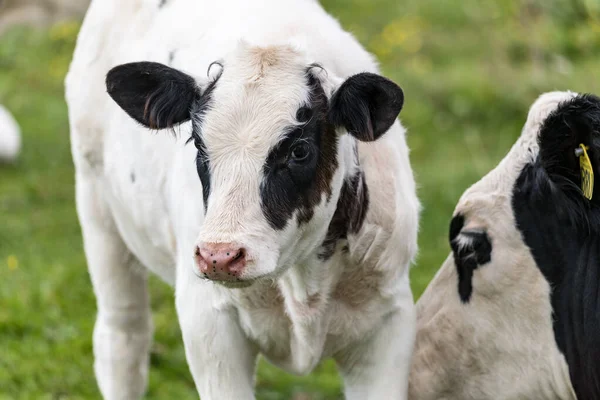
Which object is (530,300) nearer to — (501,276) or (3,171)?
(501,276)

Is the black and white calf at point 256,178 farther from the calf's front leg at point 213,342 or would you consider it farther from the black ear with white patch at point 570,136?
the black ear with white patch at point 570,136

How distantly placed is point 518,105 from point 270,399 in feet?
15.4

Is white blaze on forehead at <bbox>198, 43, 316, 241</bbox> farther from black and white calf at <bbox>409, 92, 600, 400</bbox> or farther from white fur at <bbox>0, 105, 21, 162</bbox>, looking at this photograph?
white fur at <bbox>0, 105, 21, 162</bbox>

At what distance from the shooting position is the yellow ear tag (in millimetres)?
4512

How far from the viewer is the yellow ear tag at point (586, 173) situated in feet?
14.8

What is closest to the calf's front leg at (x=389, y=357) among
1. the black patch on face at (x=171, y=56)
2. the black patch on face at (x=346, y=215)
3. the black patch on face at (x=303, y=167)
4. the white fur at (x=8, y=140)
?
the black patch on face at (x=346, y=215)

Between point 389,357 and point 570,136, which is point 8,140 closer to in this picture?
point 389,357

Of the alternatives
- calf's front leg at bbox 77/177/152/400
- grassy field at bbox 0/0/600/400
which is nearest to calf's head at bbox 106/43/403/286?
calf's front leg at bbox 77/177/152/400

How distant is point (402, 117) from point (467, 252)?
5.78m

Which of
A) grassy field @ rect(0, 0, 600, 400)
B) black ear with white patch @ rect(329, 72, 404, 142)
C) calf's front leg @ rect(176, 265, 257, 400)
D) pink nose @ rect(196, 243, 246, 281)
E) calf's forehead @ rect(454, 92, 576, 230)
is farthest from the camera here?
grassy field @ rect(0, 0, 600, 400)

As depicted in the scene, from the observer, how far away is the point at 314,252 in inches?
172

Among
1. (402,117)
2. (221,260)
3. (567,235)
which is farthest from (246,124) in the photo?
(402,117)

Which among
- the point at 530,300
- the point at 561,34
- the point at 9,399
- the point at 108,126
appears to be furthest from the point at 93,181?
the point at 561,34

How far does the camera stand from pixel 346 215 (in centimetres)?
439
